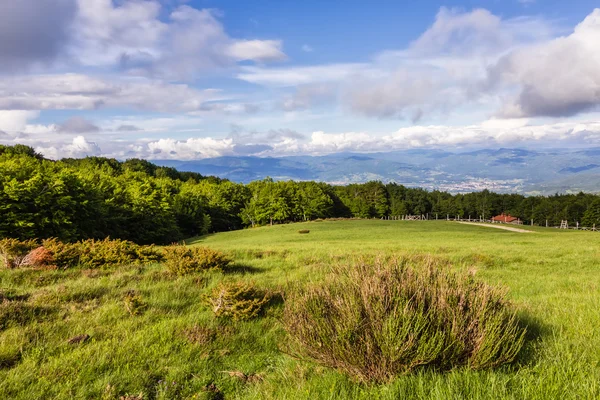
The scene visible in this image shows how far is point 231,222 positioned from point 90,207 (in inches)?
1775

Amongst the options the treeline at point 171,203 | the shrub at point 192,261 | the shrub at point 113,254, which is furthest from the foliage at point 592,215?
the shrub at point 113,254

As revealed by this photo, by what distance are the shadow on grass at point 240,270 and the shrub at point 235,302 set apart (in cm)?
375

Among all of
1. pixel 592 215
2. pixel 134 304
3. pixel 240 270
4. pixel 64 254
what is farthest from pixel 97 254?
pixel 592 215

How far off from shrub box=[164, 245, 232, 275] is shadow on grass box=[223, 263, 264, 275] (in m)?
0.21

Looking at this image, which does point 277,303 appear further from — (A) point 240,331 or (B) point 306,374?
(B) point 306,374

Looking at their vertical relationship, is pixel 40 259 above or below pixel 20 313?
above

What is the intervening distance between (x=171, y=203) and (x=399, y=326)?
7132cm

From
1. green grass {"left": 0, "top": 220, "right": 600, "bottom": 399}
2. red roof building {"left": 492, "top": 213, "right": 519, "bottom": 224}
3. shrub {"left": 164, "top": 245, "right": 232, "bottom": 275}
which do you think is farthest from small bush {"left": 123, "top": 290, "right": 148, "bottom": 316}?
red roof building {"left": 492, "top": 213, "right": 519, "bottom": 224}

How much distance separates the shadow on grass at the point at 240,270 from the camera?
11.4 metres

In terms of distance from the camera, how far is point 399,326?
Result: 154 inches

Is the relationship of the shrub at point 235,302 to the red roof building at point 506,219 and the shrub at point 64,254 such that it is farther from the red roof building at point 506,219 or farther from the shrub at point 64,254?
the red roof building at point 506,219

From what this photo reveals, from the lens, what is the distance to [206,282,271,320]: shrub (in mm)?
6984

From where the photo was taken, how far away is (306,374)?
4.30 m

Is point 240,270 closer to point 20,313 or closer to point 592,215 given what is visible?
point 20,313
